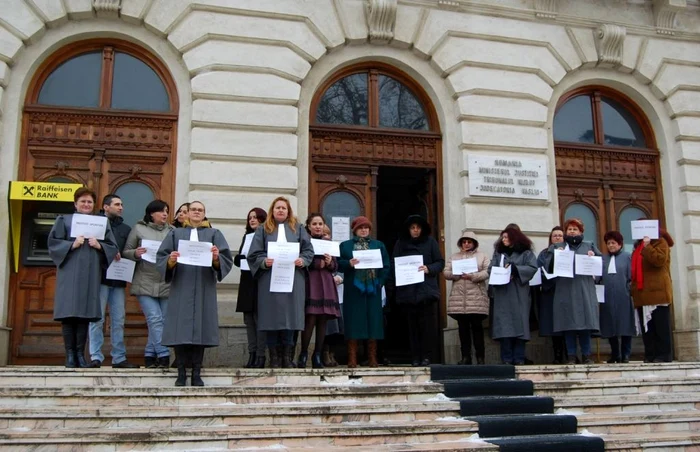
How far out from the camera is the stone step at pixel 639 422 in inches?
289

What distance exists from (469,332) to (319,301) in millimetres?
2483

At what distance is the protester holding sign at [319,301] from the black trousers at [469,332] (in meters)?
2.01

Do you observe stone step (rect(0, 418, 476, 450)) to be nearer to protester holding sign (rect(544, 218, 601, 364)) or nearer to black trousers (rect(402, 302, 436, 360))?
black trousers (rect(402, 302, 436, 360))

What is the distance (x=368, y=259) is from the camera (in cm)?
909

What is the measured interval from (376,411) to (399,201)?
5.91 m

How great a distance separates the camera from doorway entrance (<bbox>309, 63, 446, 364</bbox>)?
11.5 metres

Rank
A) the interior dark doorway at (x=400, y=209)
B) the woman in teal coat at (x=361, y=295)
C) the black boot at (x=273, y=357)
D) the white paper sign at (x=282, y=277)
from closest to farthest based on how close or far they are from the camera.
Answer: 1. the white paper sign at (x=282, y=277)
2. the black boot at (x=273, y=357)
3. the woman in teal coat at (x=361, y=295)
4. the interior dark doorway at (x=400, y=209)

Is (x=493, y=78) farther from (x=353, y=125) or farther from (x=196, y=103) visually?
(x=196, y=103)

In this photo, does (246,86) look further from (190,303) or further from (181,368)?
(181,368)

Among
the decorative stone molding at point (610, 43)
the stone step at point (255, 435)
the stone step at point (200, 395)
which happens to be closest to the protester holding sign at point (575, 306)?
the stone step at point (200, 395)

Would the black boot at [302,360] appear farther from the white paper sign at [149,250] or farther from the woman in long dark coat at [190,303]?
the white paper sign at [149,250]

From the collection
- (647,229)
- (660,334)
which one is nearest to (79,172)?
(647,229)

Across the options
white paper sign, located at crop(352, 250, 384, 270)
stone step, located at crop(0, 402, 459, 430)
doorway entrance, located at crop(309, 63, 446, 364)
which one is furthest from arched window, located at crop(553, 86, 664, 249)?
stone step, located at crop(0, 402, 459, 430)

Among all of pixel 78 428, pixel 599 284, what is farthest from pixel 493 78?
pixel 78 428
